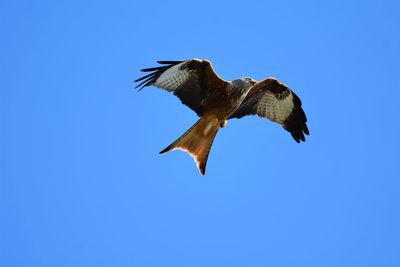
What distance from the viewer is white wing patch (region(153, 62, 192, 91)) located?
994 centimetres

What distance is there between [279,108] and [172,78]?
1.97 metres

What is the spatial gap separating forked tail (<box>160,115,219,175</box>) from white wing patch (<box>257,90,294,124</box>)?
1396 mm

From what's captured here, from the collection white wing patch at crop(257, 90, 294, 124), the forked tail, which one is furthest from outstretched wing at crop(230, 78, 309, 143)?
the forked tail

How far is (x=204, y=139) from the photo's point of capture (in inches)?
388

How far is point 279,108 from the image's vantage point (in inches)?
431

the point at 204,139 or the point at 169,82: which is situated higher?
the point at 169,82

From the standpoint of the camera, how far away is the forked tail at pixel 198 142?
9.77m

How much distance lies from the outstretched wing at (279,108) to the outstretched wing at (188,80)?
0.85 metres

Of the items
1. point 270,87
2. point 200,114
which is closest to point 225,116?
point 200,114

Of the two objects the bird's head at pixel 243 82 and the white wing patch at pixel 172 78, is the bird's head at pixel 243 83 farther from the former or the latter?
the white wing patch at pixel 172 78

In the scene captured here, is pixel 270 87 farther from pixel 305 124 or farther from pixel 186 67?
pixel 186 67

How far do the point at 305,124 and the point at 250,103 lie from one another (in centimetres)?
96

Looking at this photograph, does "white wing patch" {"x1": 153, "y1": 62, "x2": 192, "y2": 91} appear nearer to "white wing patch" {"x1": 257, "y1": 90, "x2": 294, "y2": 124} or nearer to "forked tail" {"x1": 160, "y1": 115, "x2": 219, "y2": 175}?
"forked tail" {"x1": 160, "y1": 115, "x2": 219, "y2": 175}

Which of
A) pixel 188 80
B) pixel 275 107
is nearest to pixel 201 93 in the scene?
pixel 188 80
